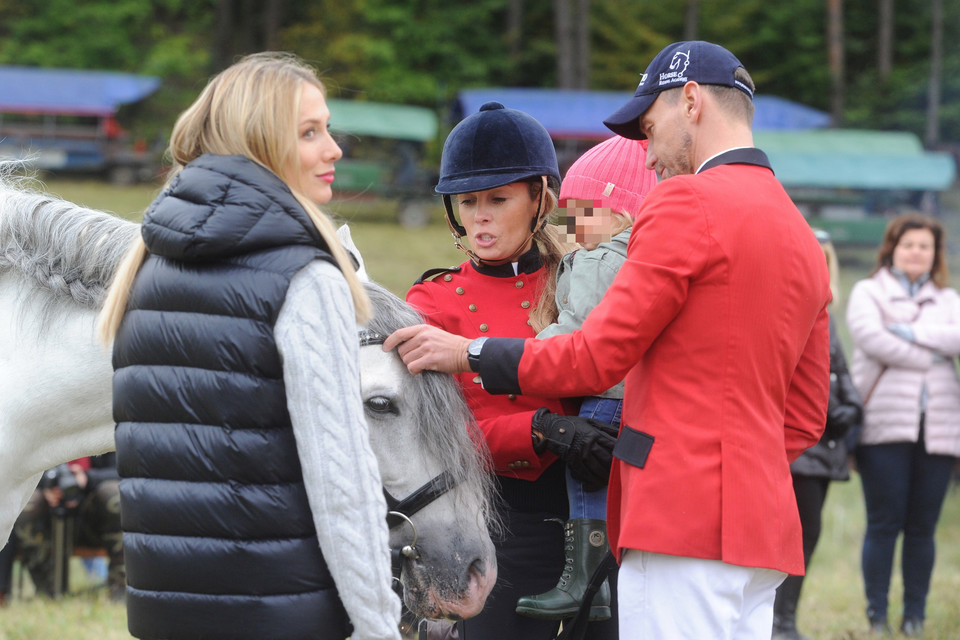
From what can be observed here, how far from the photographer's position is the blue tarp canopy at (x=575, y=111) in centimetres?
2289

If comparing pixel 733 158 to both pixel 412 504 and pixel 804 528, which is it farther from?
pixel 804 528

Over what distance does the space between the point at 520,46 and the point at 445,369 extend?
29849mm

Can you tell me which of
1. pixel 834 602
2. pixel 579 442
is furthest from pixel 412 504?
pixel 834 602

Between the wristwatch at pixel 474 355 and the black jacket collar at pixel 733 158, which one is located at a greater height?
the black jacket collar at pixel 733 158

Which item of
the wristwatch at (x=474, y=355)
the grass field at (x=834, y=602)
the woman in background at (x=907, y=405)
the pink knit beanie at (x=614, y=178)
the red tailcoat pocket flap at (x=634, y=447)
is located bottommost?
the grass field at (x=834, y=602)

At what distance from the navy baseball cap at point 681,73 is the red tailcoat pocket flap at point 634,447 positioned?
74 cm

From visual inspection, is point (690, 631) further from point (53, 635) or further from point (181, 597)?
point (53, 635)

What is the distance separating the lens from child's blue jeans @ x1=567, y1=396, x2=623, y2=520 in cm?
262

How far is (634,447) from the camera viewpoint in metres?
2.16

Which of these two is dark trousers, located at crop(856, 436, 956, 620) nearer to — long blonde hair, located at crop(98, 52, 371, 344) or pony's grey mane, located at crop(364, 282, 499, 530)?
pony's grey mane, located at crop(364, 282, 499, 530)

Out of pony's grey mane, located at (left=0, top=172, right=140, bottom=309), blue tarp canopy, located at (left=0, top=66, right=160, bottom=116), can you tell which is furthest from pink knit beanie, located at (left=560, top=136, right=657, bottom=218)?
blue tarp canopy, located at (left=0, top=66, right=160, bottom=116)

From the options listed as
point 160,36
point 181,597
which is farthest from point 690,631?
point 160,36

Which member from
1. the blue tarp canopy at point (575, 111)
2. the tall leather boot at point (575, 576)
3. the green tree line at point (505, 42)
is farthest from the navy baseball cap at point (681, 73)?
the green tree line at point (505, 42)

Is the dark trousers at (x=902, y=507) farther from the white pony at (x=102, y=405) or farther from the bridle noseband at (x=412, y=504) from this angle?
the bridle noseband at (x=412, y=504)
